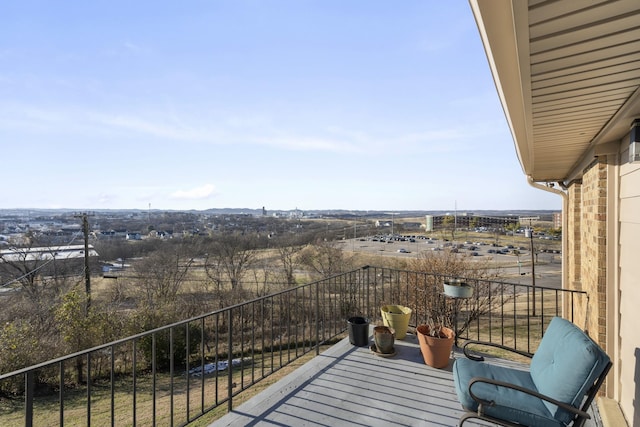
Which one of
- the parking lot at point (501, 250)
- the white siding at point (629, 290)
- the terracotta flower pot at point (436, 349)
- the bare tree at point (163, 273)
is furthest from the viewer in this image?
the parking lot at point (501, 250)

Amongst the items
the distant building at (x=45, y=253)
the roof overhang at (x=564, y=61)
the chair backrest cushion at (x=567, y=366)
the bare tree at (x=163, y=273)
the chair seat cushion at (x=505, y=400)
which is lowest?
the bare tree at (x=163, y=273)

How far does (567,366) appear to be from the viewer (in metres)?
1.88

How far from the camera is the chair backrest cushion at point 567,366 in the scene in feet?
5.73

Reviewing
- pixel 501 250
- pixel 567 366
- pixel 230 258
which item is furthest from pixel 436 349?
pixel 501 250

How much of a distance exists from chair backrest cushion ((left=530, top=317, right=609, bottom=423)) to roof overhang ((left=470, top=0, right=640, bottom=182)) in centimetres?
132

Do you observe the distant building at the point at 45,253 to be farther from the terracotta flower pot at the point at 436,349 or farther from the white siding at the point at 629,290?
the white siding at the point at 629,290

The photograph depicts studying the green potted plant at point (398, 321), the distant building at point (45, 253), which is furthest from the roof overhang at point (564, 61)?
the distant building at point (45, 253)

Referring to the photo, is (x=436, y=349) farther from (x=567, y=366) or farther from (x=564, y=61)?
(x=564, y=61)

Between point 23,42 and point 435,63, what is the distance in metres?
12.8

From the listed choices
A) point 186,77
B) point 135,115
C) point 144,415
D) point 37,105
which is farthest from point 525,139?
point 37,105

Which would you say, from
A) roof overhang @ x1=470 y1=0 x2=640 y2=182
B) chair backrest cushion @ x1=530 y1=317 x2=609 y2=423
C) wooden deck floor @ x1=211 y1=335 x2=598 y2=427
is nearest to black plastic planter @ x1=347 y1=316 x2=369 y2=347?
wooden deck floor @ x1=211 y1=335 x2=598 y2=427

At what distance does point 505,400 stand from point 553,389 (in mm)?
288

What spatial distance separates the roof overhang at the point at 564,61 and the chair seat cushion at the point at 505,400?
1.64 meters

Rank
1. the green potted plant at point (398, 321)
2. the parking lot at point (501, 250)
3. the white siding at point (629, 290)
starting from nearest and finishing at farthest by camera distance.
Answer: the white siding at point (629, 290)
the green potted plant at point (398, 321)
the parking lot at point (501, 250)
